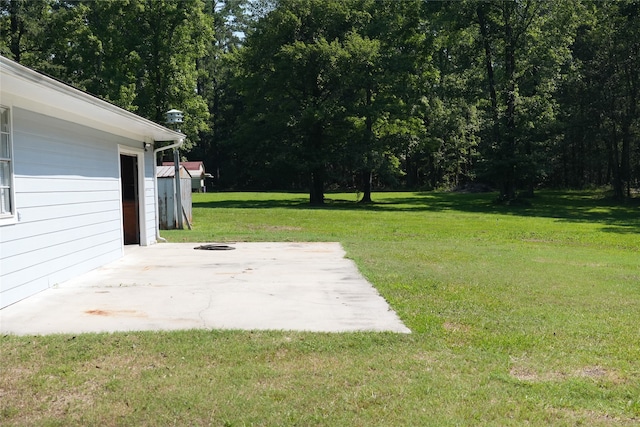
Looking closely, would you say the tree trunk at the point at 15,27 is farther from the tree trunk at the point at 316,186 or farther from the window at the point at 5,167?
the window at the point at 5,167

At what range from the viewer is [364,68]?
2805cm

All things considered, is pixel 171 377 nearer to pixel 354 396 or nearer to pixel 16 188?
pixel 354 396

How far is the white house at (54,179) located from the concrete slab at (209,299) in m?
0.33

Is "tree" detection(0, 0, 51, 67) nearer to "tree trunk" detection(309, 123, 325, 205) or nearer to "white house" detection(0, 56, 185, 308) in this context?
"tree trunk" detection(309, 123, 325, 205)

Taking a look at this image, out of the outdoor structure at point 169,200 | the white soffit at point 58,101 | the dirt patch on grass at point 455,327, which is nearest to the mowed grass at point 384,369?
the dirt patch on grass at point 455,327

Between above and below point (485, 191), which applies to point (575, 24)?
above

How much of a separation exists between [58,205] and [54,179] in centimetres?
35

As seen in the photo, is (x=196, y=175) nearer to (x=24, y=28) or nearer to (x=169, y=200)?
(x=24, y=28)

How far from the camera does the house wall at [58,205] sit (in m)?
6.07

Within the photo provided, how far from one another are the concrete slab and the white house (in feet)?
1.09

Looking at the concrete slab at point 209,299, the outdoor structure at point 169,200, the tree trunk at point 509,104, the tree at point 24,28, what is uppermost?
the tree at point 24,28

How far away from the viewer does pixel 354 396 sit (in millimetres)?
3521

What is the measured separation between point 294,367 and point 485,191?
136ft

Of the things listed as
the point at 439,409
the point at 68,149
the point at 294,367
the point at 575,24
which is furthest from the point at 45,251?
the point at 575,24
